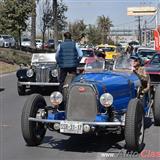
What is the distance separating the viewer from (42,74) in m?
17.5

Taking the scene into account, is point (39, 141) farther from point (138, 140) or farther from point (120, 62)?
point (120, 62)

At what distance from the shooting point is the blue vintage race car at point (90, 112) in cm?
817

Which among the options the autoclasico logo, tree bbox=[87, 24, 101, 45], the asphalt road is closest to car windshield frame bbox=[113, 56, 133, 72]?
the asphalt road

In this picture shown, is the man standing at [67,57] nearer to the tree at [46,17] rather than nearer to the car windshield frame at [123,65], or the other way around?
the car windshield frame at [123,65]

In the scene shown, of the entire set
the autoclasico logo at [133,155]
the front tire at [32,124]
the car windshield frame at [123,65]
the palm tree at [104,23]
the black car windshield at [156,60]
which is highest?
the palm tree at [104,23]

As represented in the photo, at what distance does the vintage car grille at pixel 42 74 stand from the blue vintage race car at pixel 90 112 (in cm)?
805

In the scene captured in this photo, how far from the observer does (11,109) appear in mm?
13992

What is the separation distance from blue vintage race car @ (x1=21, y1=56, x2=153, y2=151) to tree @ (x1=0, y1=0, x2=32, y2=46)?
29748mm

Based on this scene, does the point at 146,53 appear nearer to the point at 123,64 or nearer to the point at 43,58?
the point at 43,58

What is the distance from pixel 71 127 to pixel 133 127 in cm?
101

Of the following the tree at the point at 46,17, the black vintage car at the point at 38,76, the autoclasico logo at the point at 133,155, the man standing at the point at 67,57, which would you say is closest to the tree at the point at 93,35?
the tree at the point at 46,17

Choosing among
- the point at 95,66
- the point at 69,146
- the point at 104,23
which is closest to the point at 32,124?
the point at 69,146

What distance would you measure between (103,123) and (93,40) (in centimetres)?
9153

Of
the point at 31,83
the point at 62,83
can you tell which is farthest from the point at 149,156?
the point at 31,83
